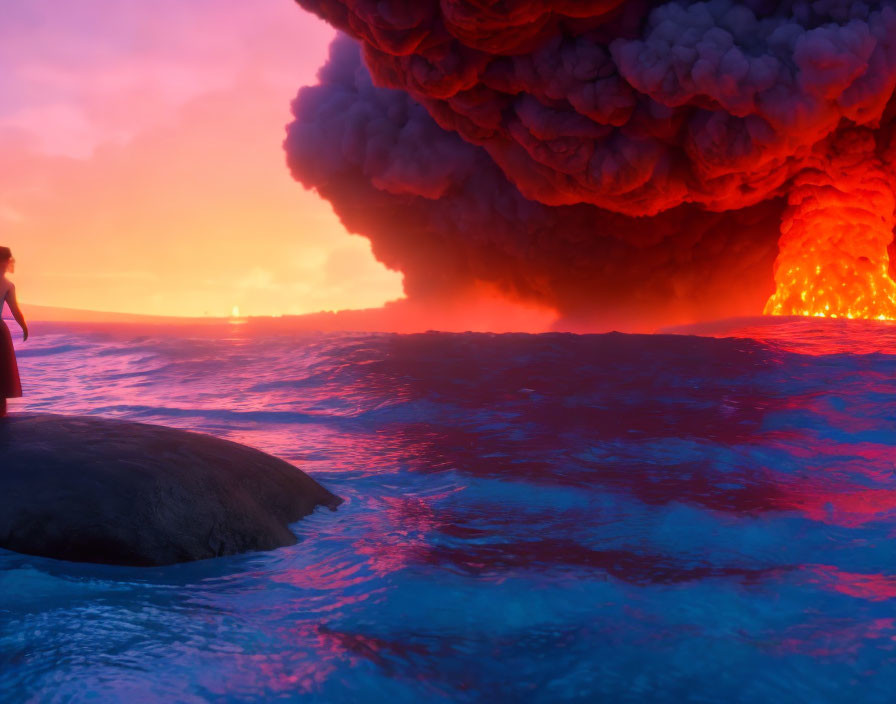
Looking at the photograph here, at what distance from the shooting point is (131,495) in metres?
2.23

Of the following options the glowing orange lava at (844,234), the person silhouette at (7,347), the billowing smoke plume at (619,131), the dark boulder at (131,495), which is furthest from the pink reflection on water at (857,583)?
the glowing orange lava at (844,234)

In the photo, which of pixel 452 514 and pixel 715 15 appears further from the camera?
pixel 715 15

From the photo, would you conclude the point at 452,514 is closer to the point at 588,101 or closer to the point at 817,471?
the point at 817,471

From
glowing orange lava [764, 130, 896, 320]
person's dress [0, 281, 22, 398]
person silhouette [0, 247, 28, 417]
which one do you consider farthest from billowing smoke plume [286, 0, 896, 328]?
person's dress [0, 281, 22, 398]

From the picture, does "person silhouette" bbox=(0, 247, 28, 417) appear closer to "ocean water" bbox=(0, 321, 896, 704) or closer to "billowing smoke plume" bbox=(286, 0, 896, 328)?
"ocean water" bbox=(0, 321, 896, 704)

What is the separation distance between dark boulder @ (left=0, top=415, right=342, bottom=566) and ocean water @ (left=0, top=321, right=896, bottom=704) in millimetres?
88

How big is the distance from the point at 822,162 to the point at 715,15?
260 centimetres

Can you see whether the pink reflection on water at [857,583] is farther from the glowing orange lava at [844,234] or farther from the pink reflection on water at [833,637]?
the glowing orange lava at [844,234]

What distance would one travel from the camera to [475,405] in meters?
4.65

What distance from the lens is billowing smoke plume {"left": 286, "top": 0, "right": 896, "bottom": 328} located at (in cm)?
720

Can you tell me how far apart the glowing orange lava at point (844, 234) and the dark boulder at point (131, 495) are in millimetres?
8481

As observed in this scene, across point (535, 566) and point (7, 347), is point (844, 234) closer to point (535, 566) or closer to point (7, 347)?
point (535, 566)

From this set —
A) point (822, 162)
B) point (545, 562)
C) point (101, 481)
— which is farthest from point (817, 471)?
point (822, 162)

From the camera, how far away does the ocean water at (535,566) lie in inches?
59.3
